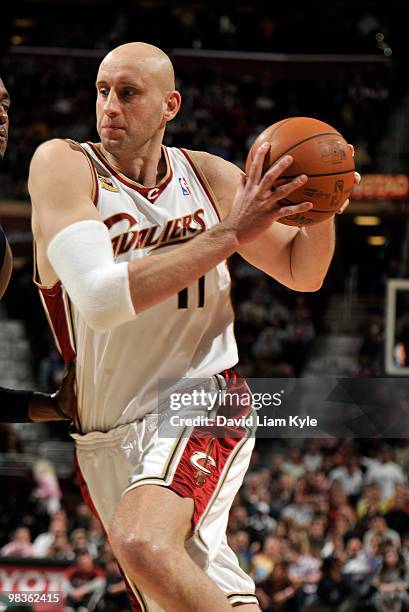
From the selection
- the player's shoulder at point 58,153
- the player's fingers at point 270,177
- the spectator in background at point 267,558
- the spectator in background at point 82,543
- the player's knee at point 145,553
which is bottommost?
the spectator in background at point 267,558

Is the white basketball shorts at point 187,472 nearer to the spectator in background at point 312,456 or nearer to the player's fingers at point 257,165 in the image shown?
the player's fingers at point 257,165

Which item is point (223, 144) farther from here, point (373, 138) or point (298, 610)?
point (298, 610)

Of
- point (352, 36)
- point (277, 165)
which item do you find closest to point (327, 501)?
point (277, 165)

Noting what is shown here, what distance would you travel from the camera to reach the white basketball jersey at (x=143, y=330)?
3143 mm

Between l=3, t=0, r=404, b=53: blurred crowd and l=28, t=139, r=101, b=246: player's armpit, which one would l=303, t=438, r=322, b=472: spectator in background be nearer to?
l=3, t=0, r=404, b=53: blurred crowd

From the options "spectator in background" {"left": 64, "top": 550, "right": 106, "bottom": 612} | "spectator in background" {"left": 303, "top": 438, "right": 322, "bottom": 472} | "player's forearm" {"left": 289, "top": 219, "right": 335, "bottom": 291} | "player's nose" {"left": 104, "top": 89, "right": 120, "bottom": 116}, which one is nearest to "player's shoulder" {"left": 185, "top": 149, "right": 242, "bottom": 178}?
"player's forearm" {"left": 289, "top": 219, "right": 335, "bottom": 291}

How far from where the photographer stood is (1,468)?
11.6 metres

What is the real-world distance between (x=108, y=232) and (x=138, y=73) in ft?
1.89

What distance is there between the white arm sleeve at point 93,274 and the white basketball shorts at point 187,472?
1.42 feet

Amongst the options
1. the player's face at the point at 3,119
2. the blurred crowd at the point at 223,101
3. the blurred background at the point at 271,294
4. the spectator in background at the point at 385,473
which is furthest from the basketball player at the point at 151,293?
the blurred crowd at the point at 223,101

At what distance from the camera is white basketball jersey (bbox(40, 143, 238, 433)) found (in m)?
3.14

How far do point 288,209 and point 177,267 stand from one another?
15.0 inches

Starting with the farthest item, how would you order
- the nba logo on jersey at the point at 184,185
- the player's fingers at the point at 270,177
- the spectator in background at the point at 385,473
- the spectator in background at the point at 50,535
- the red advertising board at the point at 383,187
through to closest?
the red advertising board at the point at 383,187 < the spectator in background at the point at 385,473 < the spectator in background at the point at 50,535 < the nba logo on jersey at the point at 184,185 < the player's fingers at the point at 270,177

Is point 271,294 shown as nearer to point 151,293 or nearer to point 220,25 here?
point 220,25
